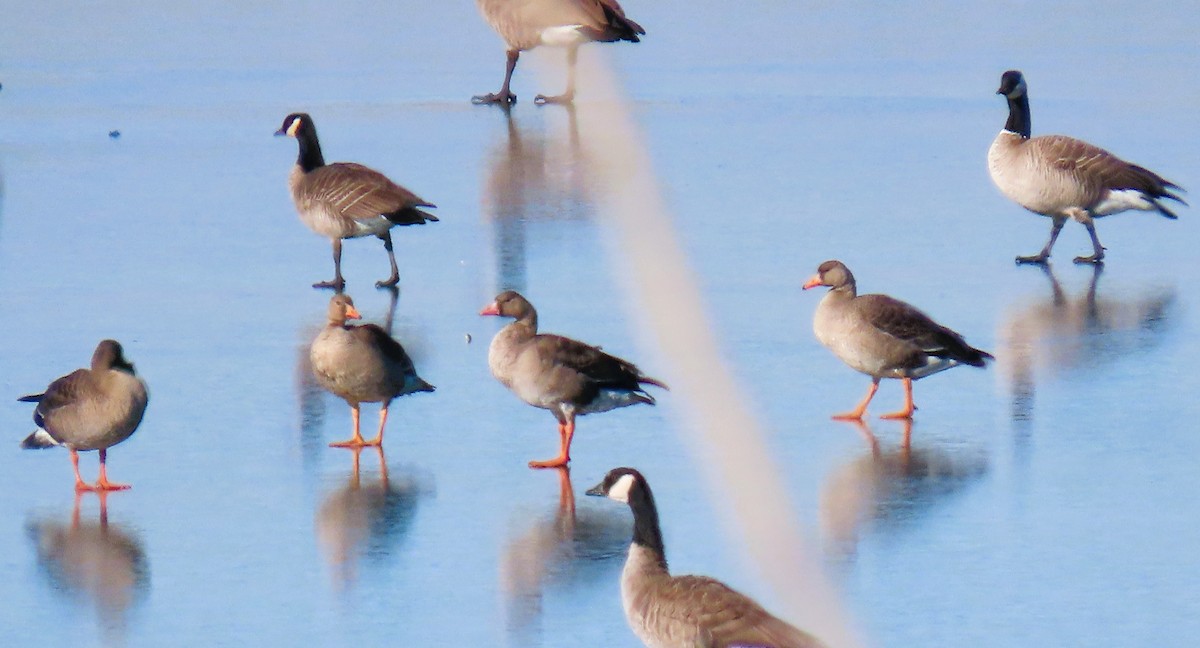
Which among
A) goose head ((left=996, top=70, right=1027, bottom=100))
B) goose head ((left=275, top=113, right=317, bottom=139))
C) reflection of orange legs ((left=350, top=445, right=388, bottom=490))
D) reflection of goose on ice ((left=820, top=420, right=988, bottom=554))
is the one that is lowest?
reflection of orange legs ((left=350, top=445, right=388, bottom=490))

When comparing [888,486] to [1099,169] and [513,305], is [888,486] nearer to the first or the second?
[513,305]

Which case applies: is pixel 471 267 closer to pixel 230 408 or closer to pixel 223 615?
pixel 230 408

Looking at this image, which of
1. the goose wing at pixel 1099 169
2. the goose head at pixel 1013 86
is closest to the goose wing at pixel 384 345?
the goose wing at pixel 1099 169

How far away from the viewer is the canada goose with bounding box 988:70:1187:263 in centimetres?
1270

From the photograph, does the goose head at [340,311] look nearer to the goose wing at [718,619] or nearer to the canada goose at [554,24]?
the goose wing at [718,619]

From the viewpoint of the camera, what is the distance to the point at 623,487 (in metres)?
6.17

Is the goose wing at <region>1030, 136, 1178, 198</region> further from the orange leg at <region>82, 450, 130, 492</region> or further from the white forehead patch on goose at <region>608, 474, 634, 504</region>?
the white forehead patch on goose at <region>608, 474, 634, 504</region>

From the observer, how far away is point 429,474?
8281 millimetres

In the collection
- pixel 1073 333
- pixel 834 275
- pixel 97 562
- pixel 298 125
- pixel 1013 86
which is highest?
pixel 1013 86

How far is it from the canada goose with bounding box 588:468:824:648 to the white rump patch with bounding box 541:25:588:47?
43.8 feet

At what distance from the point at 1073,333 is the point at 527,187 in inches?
202

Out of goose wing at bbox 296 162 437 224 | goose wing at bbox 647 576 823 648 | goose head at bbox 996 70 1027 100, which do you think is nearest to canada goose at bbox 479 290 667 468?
goose wing at bbox 647 576 823 648

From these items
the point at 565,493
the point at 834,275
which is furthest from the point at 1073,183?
the point at 565,493

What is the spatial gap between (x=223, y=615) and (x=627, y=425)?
2897mm
